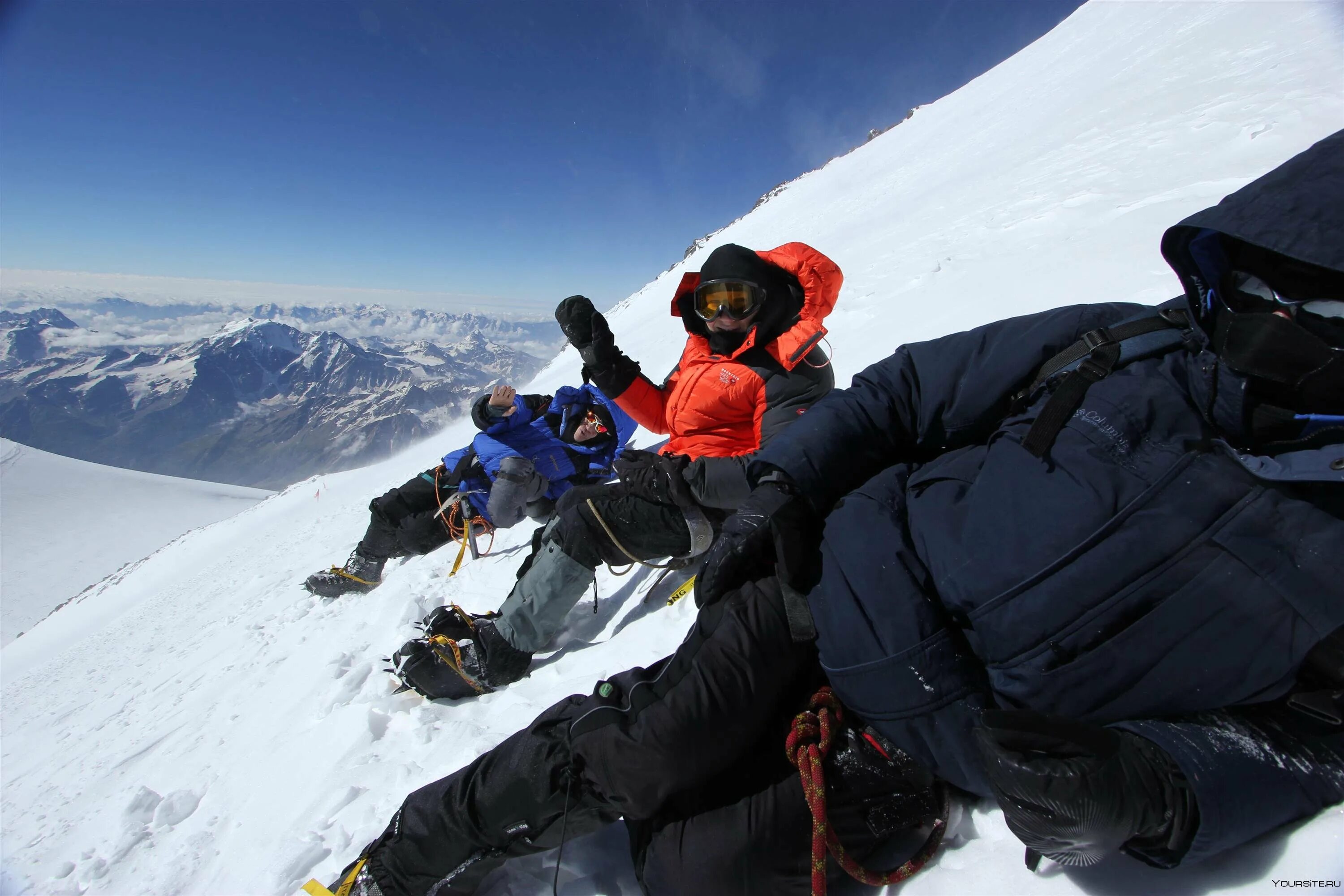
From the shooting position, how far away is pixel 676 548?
286 centimetres

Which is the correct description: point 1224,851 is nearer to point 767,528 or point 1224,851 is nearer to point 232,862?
point 767,528

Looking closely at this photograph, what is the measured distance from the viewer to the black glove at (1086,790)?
1016 millimetres

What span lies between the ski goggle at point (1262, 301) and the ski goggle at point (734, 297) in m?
1.94

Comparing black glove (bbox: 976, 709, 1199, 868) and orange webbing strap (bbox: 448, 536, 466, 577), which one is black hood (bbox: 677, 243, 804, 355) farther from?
orange webbing strap (bbox: 448, 536, 466, 577)

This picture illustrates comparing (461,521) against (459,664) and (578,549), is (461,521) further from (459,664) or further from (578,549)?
(578,549)

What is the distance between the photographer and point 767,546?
71.4 inches

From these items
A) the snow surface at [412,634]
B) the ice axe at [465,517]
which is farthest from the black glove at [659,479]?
the ice axe at [465,517]

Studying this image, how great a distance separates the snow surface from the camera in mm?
1996

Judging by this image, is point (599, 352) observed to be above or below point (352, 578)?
above

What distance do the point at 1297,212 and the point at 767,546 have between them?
140 cm

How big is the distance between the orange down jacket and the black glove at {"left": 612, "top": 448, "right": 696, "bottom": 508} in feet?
0.18

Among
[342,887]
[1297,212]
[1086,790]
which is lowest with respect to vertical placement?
[342,887]

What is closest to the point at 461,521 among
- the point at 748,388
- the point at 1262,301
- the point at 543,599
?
the point at 543,599

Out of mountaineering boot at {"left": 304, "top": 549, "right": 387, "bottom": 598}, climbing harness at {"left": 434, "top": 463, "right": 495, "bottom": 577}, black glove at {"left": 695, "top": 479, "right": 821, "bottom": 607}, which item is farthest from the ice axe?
black glove at {"left": 695, "top": 479, "right": 821, "bottom": 607}
